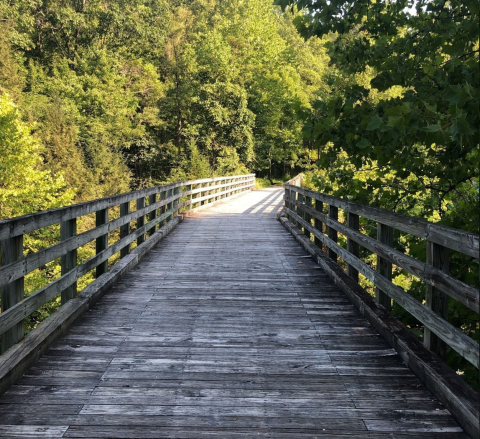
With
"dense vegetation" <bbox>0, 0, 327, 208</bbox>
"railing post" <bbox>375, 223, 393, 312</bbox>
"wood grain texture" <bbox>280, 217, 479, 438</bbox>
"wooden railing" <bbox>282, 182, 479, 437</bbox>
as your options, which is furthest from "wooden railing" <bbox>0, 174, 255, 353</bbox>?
"dense vegetation" <bbox>0, 0, 327, 208</bbox>

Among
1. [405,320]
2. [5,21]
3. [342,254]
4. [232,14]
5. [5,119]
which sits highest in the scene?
[232,14]

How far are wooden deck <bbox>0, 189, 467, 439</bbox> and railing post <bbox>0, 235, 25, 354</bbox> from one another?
0.30 meters

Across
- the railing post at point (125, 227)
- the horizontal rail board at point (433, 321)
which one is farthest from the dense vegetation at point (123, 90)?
the horizontal rail board at point (433, 321)

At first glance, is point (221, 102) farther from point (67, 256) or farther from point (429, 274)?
point (429, 274)

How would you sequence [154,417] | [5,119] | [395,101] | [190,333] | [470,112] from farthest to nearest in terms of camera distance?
[5,119], [190,333], [395,101], [470,112], [154,417]

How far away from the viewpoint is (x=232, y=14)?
51.4m

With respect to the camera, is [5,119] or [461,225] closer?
[461,225]

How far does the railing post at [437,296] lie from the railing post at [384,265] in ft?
3.42

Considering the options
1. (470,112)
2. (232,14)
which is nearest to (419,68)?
(470,112)

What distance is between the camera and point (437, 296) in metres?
3.51

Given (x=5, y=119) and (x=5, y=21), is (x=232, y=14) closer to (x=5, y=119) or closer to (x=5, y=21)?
(x=5, y=21)

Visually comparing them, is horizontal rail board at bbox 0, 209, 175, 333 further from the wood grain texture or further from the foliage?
the foliage

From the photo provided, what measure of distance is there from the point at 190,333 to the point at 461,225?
284 centimetres

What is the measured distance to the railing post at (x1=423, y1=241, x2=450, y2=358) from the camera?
3414 millimetres
